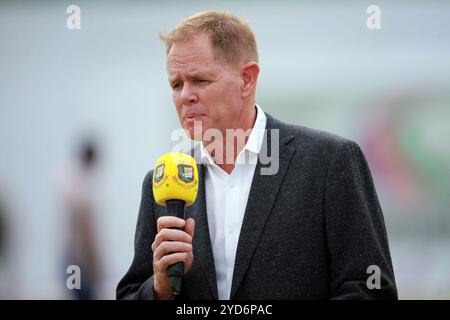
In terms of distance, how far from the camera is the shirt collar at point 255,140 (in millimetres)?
2840

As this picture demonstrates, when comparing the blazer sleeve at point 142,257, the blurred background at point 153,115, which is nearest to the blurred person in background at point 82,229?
the blurred background at point 153,115

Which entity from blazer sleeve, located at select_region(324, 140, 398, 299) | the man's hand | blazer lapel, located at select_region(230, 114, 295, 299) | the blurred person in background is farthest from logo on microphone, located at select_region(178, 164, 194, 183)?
the blurred person in background

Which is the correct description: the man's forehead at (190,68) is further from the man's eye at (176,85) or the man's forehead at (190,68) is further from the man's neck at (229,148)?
the man's neck at (229,148)

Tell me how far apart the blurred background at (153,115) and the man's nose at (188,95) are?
431 centimetres

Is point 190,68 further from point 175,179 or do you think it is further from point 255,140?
point 175,179

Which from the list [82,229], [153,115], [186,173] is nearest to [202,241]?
[186,173]

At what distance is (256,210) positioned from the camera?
2650 mm

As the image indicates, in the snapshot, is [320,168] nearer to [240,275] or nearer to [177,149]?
[240,275]

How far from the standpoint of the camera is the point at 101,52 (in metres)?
7.90

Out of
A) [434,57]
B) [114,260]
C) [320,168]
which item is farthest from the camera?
[434,57]

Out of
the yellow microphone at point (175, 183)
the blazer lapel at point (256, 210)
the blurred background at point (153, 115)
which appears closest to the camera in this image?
the yellow microphone at point (175, 183)

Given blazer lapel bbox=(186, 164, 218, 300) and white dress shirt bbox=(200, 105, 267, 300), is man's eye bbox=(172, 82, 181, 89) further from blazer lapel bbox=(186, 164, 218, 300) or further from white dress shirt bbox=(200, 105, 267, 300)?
blazer lapel bbox=(186, 164, 218, 300)

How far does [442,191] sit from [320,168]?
493 centimetres
